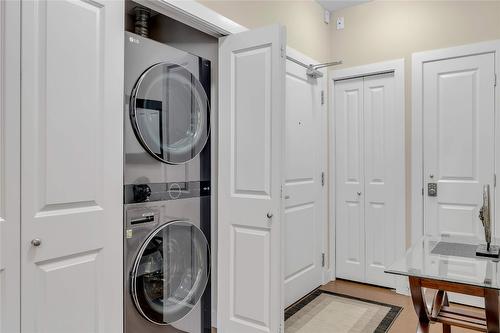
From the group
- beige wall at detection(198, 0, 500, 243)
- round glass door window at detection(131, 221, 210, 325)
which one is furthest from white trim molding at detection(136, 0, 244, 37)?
round glass door window at detection(131, 221, 210, 325)

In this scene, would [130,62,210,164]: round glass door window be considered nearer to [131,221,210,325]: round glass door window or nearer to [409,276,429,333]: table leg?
[131,221,210,325]: round glass door window

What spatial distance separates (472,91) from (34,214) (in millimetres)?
3286

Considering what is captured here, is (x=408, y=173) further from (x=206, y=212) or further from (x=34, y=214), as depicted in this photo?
(x=34, y=214)

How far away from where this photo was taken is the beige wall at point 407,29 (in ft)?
9.82

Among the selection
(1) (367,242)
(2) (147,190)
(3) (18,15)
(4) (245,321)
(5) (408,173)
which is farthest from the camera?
(1) (367,242)

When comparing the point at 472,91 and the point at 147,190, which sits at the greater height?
the point at 472,91

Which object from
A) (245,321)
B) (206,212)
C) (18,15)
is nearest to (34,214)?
(18,15)

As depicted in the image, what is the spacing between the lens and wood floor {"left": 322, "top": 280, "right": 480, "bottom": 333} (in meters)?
2.63

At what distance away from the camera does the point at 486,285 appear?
1399 millimetres

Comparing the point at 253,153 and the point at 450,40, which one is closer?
the point at 253,153

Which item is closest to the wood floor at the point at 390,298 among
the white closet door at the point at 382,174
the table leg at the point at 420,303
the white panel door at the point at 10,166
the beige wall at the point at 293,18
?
the white closet door at the point at 382,174

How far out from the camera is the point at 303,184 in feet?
10.8

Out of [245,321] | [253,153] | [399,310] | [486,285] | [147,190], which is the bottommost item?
[399,310]

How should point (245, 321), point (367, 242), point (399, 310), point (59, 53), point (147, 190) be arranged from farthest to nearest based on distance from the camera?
point (367, 242), point (399, 310), point (245, 321), point (147, 190), point (59, 53)
